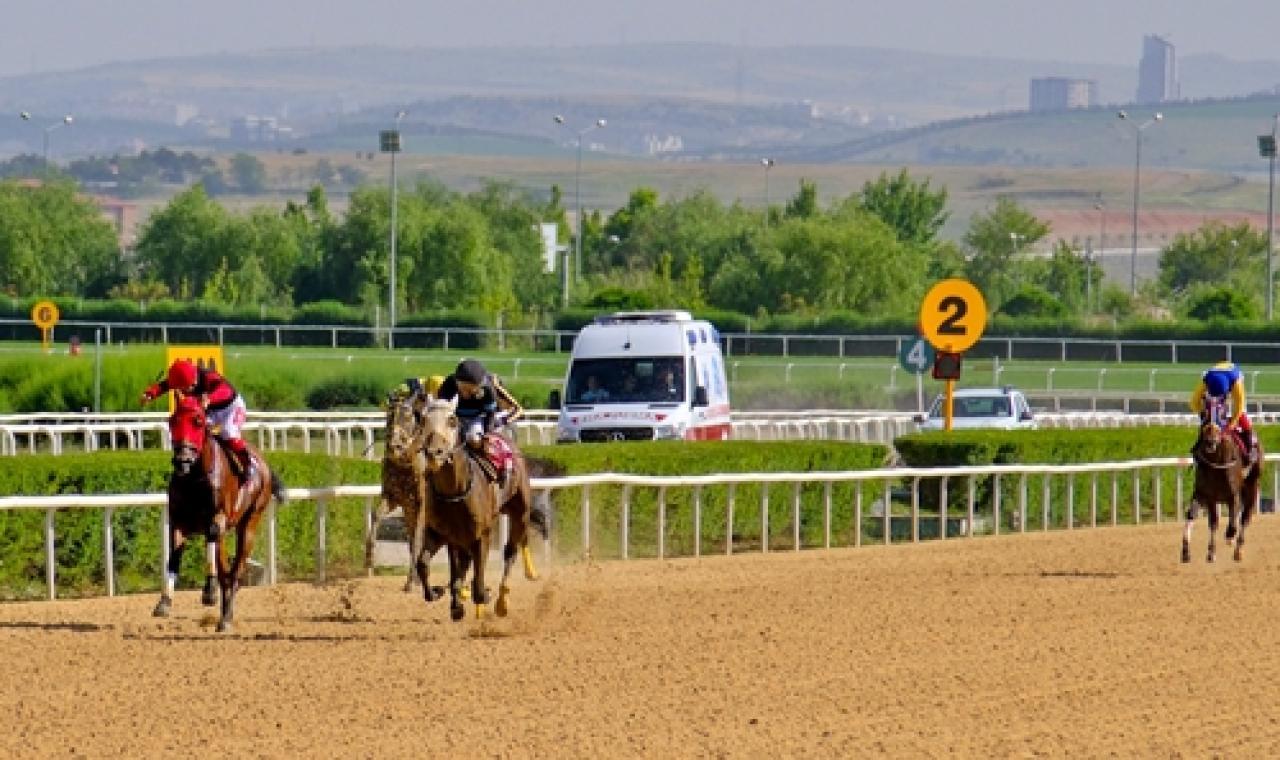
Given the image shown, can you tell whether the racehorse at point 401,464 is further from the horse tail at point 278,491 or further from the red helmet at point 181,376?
the red helmet at point 181,376

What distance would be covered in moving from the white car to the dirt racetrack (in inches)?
516

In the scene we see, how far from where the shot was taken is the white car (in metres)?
31.4

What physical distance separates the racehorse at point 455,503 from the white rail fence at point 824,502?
7.90ft

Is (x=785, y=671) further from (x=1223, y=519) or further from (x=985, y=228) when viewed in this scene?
(x=985, y=228)

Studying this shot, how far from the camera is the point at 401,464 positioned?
Answer: 46.5ft

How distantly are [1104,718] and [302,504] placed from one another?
7855mm

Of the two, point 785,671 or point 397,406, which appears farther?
point 397,406

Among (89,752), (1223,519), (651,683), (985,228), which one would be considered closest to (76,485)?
(651,683)

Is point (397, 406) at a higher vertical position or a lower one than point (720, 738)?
higher

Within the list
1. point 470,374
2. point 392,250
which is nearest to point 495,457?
point 470,374

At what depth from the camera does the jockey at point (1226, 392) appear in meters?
18.6


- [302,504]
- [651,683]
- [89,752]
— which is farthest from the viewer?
[302,504]

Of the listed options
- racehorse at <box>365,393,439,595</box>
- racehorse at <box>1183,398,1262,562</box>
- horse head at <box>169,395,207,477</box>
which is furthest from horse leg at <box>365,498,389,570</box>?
racehorse at <box>1183,398,1262,562</box>

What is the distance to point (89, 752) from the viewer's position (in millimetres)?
9688
